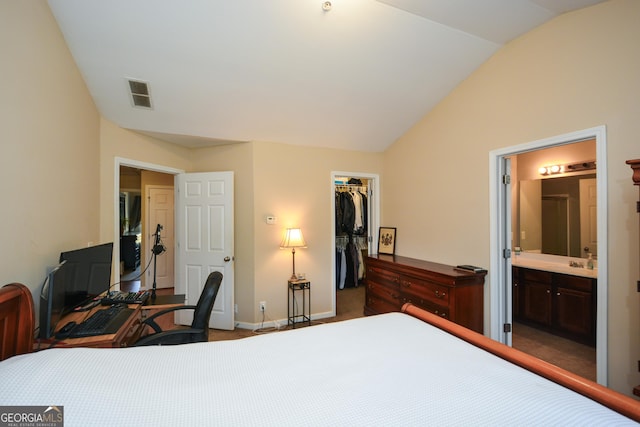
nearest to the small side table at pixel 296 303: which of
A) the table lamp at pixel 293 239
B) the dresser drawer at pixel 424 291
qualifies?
the table lamp at pixel 293 239

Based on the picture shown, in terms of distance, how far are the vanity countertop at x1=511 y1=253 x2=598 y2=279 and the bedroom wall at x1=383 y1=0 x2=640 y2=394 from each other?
0.98m

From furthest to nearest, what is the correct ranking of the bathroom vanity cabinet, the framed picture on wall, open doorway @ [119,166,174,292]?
open doorway @ [119,166,174,292], the framed picture on wall, the bathroom vanity cabinet

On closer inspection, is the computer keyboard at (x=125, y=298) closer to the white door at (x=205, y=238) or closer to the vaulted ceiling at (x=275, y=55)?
the white door at (x=205, y=238)

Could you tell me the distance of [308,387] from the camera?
967 mm

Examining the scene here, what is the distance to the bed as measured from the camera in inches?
32.1

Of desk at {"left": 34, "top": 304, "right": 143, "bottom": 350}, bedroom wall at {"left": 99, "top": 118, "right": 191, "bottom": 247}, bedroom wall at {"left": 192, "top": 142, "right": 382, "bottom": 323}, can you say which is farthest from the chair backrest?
bedroom wall at {"left": 99, "top": 118, "right": 191, "bottom": 247}

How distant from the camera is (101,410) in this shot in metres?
0.81

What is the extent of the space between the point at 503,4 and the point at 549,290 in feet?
9.42

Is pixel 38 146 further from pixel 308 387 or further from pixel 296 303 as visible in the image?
pixel 296 303

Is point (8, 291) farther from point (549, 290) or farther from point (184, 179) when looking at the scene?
point (549, 290)

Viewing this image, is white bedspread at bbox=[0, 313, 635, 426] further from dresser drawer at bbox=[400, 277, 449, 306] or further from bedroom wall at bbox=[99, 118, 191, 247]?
bedroom wall at bbox=[99, 118, 191, 247]

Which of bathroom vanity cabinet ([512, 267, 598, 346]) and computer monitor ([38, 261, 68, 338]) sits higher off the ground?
computer monitor ([38, 261, 68, 338])

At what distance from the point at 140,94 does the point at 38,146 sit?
117 cm

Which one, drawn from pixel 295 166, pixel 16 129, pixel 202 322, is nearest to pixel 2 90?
pixel 16 129
